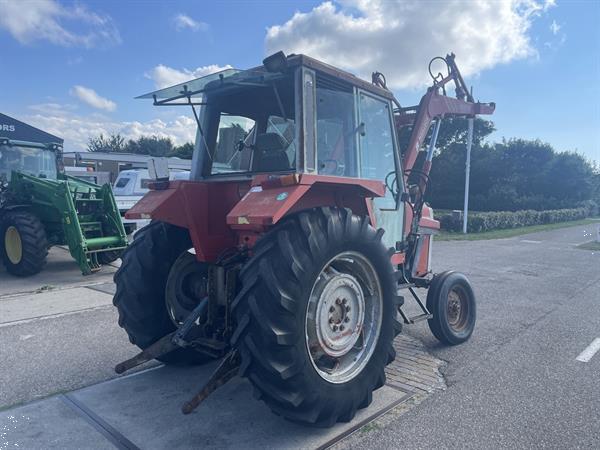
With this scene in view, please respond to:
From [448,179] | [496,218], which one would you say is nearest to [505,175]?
[448,179]

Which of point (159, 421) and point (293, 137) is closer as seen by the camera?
point (159, 421)

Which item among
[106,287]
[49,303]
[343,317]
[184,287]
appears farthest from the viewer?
[106,287]

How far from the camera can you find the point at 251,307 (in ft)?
8.93

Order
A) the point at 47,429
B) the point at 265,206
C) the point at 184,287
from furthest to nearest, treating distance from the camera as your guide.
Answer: the point at 184,287, the point at 47,429, the point at 265,206

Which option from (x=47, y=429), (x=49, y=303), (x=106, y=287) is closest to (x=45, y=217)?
(x=106, y=287)

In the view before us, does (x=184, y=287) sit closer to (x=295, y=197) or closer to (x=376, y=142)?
(x=295, y=197)

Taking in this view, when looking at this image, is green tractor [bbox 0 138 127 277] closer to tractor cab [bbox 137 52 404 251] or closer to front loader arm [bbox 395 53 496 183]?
tractor cab [bbox 137 52 404 251]

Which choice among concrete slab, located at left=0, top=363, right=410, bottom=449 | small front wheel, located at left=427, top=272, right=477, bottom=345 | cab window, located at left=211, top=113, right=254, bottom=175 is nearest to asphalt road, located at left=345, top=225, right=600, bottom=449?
small front wheel, located at left=427, top=272, right=477, bottom=345

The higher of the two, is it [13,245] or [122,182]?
[122,182]

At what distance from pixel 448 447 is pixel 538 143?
1622 inches

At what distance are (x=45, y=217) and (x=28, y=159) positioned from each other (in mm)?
1943

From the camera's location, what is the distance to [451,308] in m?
5.05

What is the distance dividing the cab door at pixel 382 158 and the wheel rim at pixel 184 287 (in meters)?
1.68

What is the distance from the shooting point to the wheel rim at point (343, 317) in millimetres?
3096
